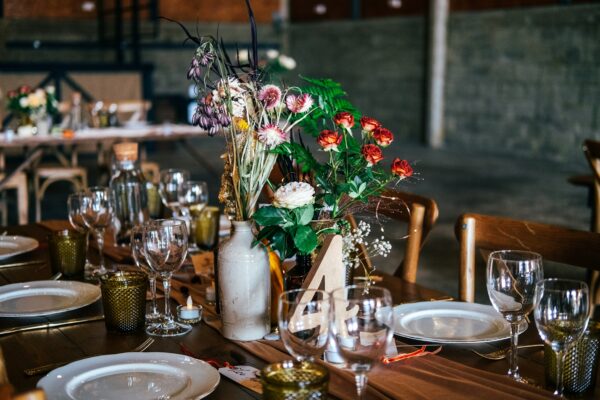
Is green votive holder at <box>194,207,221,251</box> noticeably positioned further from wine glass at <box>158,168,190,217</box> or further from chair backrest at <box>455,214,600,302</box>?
chair backrest at <box>455,214,600,302</box>

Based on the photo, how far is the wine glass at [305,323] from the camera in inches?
44.4

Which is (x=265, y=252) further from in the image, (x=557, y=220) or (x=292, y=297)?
(x=557, y=220)

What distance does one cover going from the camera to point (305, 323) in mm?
1134

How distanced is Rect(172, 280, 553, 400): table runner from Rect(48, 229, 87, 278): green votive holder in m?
0.75

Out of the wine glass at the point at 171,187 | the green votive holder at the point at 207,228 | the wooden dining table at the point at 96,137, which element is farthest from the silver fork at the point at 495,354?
the wooden dining table at the point at 96,137

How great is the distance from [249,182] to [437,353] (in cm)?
48

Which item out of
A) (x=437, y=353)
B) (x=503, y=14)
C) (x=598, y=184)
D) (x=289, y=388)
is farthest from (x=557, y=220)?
(x=289, y=388)

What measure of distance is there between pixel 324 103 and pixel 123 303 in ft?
1.85

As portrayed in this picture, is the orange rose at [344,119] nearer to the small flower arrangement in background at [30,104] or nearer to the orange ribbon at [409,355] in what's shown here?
the orange ribbon at [409,355]

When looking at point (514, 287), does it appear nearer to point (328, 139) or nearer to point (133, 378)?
point (328, 139)

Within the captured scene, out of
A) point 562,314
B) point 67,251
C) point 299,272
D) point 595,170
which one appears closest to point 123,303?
point 299,272

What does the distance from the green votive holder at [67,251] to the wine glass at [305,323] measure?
3.19 feet

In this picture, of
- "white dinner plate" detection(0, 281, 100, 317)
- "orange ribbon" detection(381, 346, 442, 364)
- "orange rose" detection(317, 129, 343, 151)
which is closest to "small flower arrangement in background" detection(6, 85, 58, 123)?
"white dinner plate" detection(0, 281, 100, 317)

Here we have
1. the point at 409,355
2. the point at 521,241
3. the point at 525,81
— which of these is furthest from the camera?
the point at 525,81
